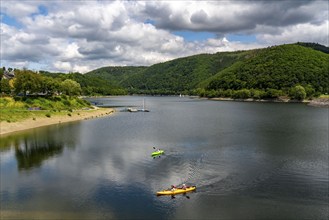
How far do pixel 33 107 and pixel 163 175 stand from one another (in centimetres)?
8776

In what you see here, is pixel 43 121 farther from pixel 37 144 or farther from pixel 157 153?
pixel 157 153

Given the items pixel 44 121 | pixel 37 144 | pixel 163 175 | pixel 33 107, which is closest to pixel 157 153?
pixel 163 175

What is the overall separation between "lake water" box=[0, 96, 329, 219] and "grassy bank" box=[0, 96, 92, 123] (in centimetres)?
1847

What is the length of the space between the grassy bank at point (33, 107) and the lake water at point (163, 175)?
18.5m

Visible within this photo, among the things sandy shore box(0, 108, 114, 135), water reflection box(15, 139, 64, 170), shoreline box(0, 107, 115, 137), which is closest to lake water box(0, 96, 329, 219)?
water reflection box(15, 139, 64, 170)

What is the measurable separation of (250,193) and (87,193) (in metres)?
21.9

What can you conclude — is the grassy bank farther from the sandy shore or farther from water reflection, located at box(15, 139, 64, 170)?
water reflection, located at box(15, 139, 64, 170)

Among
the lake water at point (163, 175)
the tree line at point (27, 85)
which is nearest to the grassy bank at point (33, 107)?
the tree line at point (27, 85)

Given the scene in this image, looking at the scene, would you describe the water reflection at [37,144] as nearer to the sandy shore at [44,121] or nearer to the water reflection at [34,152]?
the water reflection at [34,152]

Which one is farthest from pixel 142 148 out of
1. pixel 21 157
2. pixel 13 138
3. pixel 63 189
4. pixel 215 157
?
pixel 13 138

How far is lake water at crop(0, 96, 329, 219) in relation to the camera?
3712 cm

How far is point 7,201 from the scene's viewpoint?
39094 mm

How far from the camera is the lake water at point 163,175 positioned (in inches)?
1462

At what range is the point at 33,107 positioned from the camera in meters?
122
